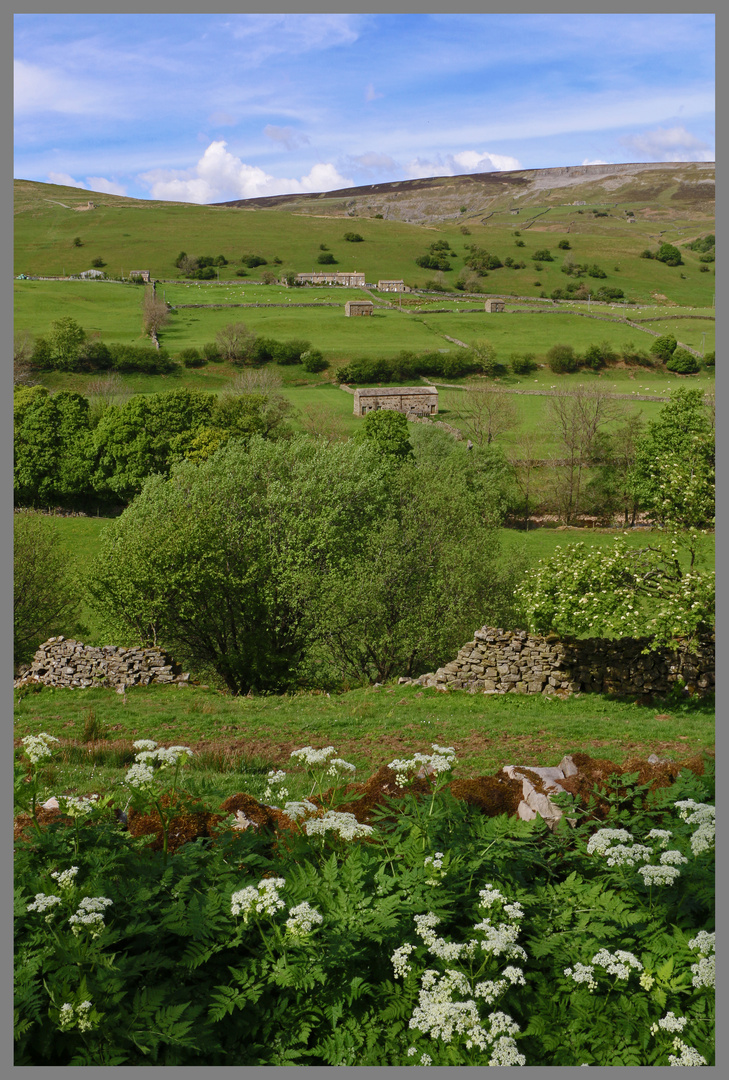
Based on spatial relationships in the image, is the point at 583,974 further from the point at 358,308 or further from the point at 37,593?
the point at 358,308

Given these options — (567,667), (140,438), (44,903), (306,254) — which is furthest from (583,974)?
(306,254)

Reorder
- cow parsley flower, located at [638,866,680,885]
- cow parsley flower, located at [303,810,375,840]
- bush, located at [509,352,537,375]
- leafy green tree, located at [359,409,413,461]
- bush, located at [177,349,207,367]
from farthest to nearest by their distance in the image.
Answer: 1. bush, located at [509,352,537,375]
2. bush, located at [177,349,207,367]
3. leafy green tree, located at [359,409,413,461]
4. cow parsley flower, located at [303,810,375,840]
5. cow parsley flower, located at [638,866,680,885]

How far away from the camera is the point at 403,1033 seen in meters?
3.87

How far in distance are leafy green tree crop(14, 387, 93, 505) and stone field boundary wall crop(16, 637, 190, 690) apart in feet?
125

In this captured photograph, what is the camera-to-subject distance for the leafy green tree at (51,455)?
55.3m

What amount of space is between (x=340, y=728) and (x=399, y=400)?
67478mm

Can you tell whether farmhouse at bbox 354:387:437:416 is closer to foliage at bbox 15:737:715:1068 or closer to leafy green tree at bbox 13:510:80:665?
leafy green tree at bbox 13:510:80:665

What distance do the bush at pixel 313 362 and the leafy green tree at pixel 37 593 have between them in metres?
72.4

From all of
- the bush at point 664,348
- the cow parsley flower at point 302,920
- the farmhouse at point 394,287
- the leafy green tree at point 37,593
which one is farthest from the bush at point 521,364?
the cow parsley flower at point 302,920

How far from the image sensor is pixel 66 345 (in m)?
91.1

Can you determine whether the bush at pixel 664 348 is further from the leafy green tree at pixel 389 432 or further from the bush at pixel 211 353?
the bush at pixel 211 353

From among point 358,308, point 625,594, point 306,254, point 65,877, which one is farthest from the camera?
point 306,254

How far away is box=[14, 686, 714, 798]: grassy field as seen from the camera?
10.6 meters

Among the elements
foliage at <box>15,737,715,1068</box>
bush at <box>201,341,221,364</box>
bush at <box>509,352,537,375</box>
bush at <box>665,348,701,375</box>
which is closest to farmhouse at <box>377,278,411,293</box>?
bush at <box>509,352,537,375</box>
